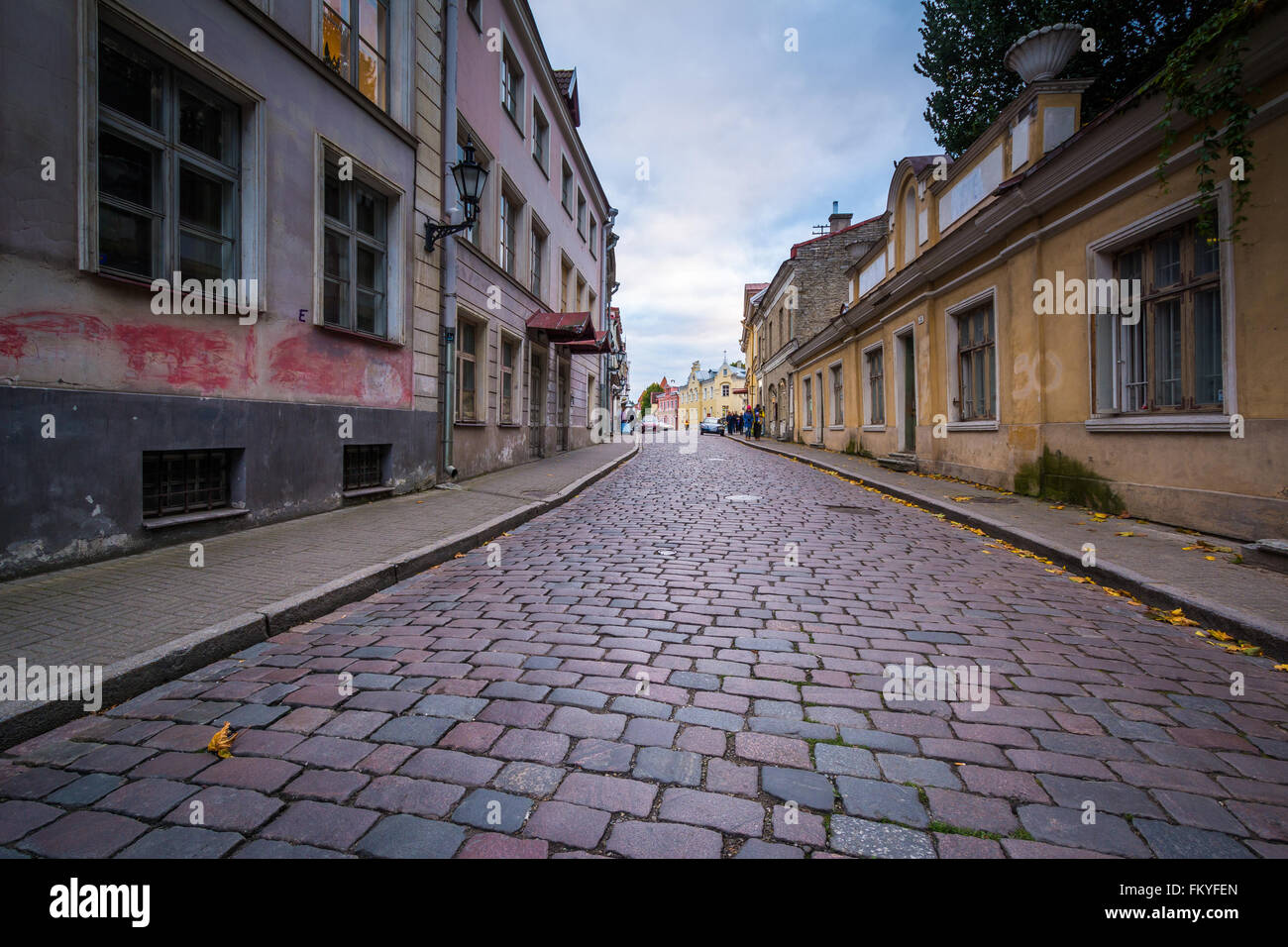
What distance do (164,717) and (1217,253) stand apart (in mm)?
9098

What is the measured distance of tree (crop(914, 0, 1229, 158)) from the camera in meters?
14.6

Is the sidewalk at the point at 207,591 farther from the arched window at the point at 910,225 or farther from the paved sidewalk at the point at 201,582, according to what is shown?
the arched window at the point at 910,225

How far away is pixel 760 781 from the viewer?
216 cm

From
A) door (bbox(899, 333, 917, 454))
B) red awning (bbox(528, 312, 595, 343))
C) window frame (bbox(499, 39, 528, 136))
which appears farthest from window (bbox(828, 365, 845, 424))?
window frame (bbox(499, 39, 528, 136))

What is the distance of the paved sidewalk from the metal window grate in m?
0.75

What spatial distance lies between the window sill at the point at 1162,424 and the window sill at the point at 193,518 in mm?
9546

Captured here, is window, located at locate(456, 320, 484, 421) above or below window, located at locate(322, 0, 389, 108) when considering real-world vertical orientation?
below

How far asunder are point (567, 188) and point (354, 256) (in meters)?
14.1

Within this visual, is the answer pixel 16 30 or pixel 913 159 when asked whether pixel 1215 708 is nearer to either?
pixel 16 30

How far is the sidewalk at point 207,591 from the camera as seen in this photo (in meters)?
3.10

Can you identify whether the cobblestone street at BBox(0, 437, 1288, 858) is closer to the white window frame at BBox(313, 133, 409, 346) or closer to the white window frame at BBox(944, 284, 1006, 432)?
the white window frame at BBox(313, 133, 409, 346)

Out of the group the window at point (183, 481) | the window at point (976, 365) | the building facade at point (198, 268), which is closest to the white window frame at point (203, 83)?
the building facade at point (198, 268)

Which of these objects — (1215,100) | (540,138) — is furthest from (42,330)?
(540,138)

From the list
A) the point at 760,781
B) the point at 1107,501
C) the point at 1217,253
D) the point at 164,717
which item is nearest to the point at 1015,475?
the point at 1107,501
